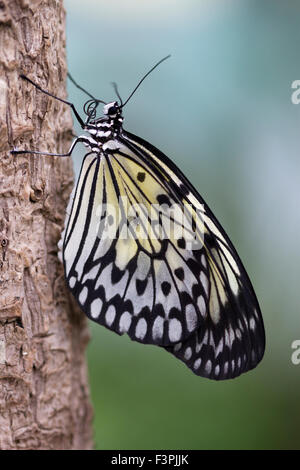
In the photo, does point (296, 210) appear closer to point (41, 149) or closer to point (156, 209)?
point (156, 209)

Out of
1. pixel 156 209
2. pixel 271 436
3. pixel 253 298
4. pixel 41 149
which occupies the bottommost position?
pixel 271 436

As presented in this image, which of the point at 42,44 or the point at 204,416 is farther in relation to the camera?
the point at 204,416

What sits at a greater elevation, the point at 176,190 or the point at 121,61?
the point at 121,61

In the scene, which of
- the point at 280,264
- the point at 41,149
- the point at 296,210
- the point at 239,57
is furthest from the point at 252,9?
the point at 41,149

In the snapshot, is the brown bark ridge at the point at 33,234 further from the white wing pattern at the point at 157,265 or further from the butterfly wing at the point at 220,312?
the butterfly wing at the point at 220,312

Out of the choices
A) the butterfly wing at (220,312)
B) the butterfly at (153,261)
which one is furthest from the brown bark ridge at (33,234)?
the butterfly wing at (220,312)

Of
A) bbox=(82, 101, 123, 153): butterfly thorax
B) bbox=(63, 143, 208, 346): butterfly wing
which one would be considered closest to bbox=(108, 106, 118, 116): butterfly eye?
bbox=(82, 101, 123, 153): butterfly thorax

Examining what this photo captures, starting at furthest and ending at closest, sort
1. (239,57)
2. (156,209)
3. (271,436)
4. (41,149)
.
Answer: (239,57)
(271,436)
(156,209)
(41,149)
